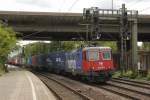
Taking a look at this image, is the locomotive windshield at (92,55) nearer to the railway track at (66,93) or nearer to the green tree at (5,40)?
the railway track at (66,93)

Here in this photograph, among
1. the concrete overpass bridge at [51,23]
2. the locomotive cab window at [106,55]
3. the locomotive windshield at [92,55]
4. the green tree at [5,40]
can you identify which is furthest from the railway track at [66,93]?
the concrete overpass bridge at [51,23]

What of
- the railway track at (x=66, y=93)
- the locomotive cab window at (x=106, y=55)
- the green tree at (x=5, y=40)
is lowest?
the railway track at (x=66, y=93)

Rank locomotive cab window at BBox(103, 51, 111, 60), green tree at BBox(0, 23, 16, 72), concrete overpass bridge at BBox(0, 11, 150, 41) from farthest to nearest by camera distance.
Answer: concrete overpass bridge at BBox(0, 11, 150, 41) → green tree at BBox(0, 23, 16, 72) → locomotive cab window at BBox(103, 51, 111, 60)

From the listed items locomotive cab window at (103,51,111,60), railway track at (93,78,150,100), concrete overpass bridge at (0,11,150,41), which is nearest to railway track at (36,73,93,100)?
railway track at (93,78,150,100)

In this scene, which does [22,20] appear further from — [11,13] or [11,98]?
[11,98]

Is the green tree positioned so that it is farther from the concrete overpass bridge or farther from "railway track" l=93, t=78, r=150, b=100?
"railway track" l=93, t=78, r=150, b=100

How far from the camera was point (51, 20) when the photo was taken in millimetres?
68438

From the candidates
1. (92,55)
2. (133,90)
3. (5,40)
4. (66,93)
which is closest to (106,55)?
(92,55)

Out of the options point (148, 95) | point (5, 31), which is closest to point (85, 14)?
point (5, 31)

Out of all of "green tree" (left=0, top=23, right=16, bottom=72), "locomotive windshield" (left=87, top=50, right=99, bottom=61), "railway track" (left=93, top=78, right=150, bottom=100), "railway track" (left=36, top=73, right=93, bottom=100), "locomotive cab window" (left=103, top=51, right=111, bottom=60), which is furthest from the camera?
"green tree" (left=0, top=23, right=16, bottom=72)

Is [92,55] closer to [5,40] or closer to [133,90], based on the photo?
[133,90]

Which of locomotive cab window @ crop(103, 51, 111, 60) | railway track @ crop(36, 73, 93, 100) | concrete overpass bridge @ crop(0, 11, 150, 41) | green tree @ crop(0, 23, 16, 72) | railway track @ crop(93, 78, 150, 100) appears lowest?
railway track @ crop(36, 73, 93, 100)

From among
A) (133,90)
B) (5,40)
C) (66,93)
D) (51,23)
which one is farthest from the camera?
(51,23)

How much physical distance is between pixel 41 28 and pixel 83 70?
1273 inches
